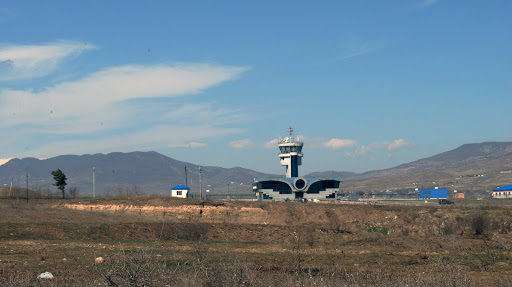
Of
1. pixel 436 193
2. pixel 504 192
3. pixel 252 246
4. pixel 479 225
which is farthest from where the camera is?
pixel 504 192

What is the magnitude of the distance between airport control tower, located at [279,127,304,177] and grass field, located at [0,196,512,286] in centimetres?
4983

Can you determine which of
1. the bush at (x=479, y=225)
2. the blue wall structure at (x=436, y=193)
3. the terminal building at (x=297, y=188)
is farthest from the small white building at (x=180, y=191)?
the bush at (x=479, y=225)

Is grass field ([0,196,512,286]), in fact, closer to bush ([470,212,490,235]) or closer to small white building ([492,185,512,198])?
bush ([470,212,490,235])

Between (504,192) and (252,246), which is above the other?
(252,246)

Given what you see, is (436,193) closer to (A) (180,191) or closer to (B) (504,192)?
(B) (504,192)

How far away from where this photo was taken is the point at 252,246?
124 feet

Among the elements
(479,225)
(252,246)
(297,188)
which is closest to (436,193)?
(297,188)

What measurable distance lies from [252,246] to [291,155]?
84544mm

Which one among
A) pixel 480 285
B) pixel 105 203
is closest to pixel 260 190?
pixel 105 203

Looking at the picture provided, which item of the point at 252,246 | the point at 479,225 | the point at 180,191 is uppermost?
the point at 180,191

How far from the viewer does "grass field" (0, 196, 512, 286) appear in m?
16.9

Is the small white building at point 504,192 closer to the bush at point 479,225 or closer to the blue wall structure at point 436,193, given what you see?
the blue wall structure at point 436,193

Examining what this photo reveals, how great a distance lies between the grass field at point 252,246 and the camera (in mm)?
16906

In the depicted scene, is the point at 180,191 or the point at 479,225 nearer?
the point at 479,225
